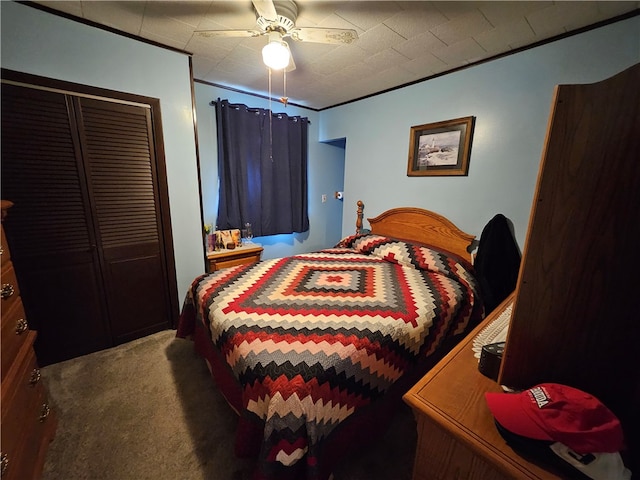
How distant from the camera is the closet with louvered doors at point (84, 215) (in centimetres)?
168

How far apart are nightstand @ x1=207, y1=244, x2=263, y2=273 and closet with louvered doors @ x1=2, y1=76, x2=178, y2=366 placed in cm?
44

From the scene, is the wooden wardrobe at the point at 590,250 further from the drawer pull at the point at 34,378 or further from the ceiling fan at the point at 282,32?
the drawer pull at the point at 34,378

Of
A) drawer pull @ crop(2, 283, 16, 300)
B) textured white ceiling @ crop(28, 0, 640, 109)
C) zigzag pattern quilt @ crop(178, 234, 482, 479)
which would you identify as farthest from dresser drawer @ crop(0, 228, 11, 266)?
textured white ceiling @ crop(28, 0, 640, 109)

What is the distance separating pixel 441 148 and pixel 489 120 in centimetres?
42

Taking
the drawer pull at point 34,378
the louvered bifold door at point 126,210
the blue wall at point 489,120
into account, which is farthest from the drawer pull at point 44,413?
the blue wall at point 489,120

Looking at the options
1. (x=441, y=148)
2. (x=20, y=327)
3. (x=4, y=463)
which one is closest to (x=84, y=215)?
(x=20, y=327)

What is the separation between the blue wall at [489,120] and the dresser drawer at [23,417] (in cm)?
299

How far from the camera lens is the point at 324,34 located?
153cm

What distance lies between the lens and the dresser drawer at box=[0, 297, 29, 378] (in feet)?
3.31

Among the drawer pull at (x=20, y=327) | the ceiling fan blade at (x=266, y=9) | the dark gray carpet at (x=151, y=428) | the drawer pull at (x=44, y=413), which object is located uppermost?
the ceiling fan blade at (x=266, y=9)

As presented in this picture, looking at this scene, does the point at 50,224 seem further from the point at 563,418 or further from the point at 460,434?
the point at 563,418

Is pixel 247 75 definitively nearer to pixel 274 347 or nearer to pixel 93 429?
pixel 274 347

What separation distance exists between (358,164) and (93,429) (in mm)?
3273

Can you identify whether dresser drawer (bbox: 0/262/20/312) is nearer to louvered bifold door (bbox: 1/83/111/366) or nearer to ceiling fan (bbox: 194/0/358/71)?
louvered bifold door (bbox: 1/83/111/366)
